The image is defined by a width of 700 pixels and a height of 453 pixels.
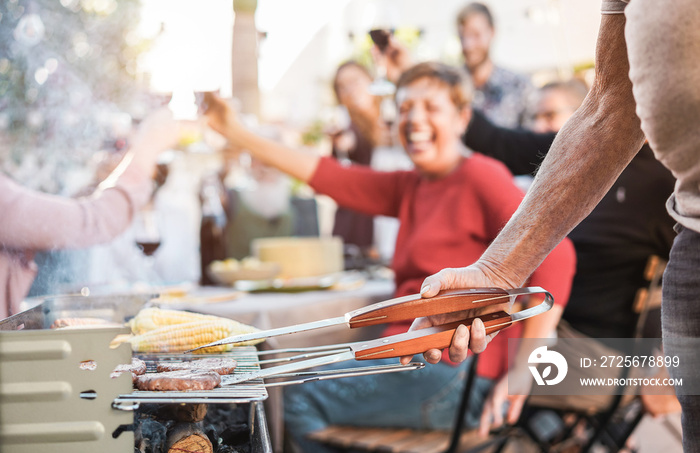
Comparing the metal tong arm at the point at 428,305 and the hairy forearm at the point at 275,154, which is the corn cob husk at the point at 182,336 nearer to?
the metal tong arm at the point at 428,305

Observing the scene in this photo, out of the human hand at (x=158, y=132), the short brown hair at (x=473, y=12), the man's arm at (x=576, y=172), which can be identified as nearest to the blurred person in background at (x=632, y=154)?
the man's arm at (x=576, y=172)

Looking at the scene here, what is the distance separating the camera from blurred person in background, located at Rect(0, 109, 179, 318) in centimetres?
126

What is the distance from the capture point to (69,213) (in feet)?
4.42

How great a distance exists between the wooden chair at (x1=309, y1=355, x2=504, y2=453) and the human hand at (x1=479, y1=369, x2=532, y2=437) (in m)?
0.07

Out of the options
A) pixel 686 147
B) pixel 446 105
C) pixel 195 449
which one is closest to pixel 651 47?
pixel 686 147

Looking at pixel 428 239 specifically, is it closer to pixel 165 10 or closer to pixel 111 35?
pixel 165 10

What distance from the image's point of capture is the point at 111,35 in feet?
8.48

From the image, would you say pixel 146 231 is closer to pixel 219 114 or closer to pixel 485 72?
pixel 219 114

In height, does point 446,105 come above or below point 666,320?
above

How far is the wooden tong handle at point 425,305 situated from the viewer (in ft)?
2.48

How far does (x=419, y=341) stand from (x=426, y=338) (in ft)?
0.04

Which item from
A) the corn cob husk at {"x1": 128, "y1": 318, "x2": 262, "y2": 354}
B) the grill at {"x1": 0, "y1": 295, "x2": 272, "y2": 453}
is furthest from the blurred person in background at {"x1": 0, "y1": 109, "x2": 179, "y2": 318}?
the grill at {"x1": 0, "y1": 295, "x2": 272, "y2": 453}

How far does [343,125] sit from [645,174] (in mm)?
3394

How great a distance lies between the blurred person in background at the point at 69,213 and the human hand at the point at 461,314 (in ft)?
2.72
